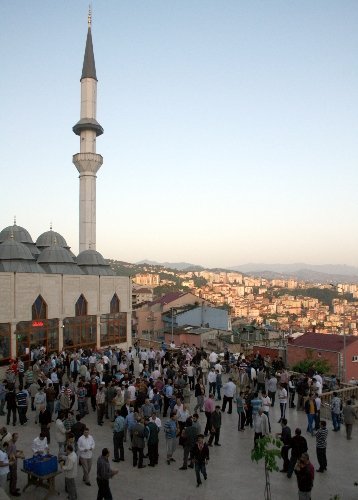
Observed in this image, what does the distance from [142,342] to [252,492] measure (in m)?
25.1

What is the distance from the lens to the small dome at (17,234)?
34.5 metres

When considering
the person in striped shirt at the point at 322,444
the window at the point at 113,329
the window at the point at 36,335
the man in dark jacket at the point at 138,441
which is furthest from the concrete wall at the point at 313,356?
the man in dark jacket at the point at 138,441

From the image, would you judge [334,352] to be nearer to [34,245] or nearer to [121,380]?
[121,380]

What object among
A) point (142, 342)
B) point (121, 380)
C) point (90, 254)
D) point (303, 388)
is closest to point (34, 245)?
point (90, 254)

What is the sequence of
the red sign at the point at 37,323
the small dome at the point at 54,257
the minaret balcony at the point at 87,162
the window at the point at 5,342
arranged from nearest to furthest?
the window at the point at 5,342
the red sign at the point at 37,323
the small dome at the point at 54,257
the minaret balcony at the point at 87,162

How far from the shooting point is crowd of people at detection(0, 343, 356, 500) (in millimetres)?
10031

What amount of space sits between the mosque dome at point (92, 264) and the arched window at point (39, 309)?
7768mm

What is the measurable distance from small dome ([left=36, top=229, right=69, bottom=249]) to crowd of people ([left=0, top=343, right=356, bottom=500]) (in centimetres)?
1747

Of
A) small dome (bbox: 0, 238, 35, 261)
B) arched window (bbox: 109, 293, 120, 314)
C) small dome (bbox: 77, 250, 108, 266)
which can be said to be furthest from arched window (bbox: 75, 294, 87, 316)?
small dome (bbox: 77, 250, 108, 266)

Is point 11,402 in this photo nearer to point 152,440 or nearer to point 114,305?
point 152,440

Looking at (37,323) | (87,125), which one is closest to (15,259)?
(37,323)

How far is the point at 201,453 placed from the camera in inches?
411

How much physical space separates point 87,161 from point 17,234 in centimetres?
1378

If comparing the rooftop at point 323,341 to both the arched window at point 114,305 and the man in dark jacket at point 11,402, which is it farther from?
the man in dark jacket at point 11,402
